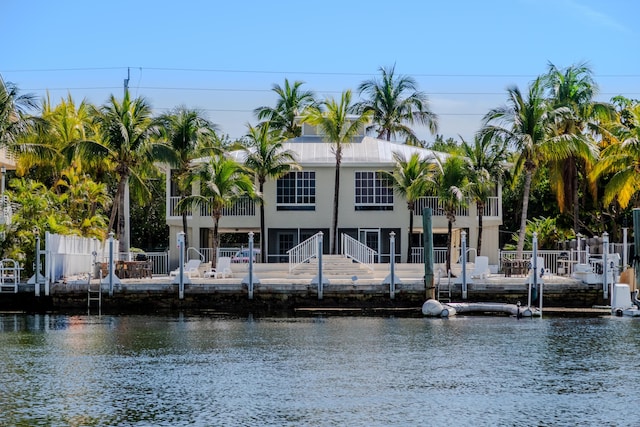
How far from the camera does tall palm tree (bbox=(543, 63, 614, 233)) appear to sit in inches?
1924

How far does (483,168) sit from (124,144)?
1586 centimetres

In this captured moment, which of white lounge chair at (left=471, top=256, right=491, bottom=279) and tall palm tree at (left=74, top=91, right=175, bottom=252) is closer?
white lounge chair at (left=471, top=256, right=491, bottom=279)

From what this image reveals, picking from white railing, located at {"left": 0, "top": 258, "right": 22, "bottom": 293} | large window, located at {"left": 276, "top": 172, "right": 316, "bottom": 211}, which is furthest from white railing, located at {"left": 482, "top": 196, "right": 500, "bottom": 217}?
white railing, located at {"left": 0, "top": 258, "right": 22, "bottom": 293}

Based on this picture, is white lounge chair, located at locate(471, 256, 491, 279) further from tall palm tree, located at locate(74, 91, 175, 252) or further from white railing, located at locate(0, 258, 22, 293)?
white railing, located at locate(0, 258, 22, 293)

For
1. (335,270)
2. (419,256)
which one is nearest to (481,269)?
(335,270)

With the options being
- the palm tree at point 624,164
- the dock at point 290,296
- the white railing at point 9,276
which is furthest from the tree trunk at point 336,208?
the white railing at point 9,276

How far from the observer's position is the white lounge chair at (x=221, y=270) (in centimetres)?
4188

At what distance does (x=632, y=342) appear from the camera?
93.2 ft

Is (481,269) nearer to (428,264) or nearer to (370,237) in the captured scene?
(428,264)

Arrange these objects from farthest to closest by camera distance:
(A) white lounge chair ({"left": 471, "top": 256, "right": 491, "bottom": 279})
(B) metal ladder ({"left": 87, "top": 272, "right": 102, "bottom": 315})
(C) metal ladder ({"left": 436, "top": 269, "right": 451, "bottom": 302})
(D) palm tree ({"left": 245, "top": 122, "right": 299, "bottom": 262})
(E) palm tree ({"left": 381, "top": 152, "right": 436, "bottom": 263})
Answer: (D) palm tree ({"left": 245, "top": 122, "right": 299, "bottom": 262})
(E) palm tree ({"left": 381, "top": 152, "right": 436, "bottom": 263})
(A) white lounge chair ({"left": 471, "top": 256, "right": 491, "bottom": 279})
(C) metal ladder ({"left": 436, "top": 269, "right": 451, "bottom": 302})
(B) metal ladder ({"left": 87, "top": 272, "right": 102, "bottom": 315})

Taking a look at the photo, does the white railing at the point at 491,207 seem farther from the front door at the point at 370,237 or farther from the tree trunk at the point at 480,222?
the front door at the point at 370,237

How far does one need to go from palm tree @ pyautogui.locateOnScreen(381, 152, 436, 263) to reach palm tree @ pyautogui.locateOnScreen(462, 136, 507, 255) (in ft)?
5.82

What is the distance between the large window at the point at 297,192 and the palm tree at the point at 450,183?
629 cm

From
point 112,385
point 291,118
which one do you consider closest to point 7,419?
point 112,385
